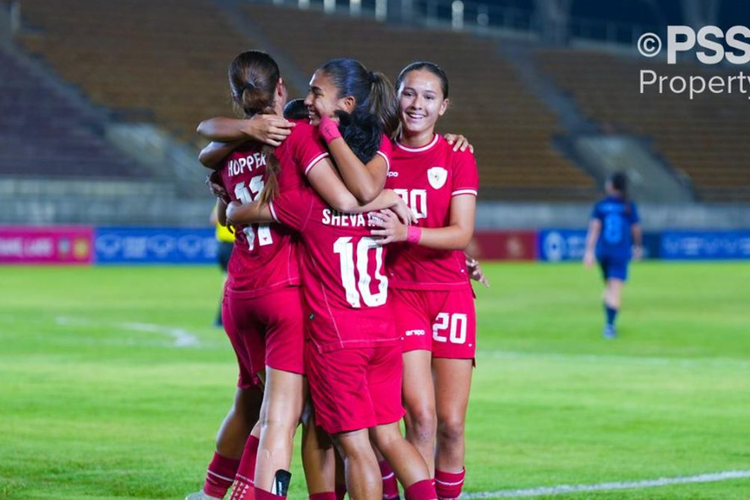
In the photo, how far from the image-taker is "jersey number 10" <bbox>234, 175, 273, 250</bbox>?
19.9 feet

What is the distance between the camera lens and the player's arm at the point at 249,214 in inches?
235

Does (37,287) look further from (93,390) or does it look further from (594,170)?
(594,170)

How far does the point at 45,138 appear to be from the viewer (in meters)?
38.2

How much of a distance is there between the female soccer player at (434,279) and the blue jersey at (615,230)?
1133 centimetres

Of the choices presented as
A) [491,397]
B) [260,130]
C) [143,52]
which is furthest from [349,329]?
[143,52]

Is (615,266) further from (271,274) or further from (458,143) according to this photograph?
(271,274)

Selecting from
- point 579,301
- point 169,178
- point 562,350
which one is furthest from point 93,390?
point 169,178

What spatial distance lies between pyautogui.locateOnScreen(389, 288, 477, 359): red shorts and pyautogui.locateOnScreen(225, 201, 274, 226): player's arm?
0.90 meters

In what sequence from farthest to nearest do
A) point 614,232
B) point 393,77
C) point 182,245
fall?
point 393,77, point 182,245, point 614,232

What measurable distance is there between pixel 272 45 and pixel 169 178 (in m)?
10.7

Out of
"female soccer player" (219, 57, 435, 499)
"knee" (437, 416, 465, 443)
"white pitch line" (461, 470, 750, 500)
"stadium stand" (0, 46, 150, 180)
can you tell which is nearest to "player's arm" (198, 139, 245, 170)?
"female soccer player" (219, 57, 435, 499)

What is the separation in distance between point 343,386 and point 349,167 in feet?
2.97

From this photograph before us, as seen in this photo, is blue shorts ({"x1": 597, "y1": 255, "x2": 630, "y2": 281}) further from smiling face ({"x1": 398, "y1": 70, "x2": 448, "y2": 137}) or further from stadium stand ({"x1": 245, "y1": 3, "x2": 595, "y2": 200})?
stadium stand ({"x1": 245, "y1": 3, "x2": 595, "y2": 200})

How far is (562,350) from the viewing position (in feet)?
→ 50.9
